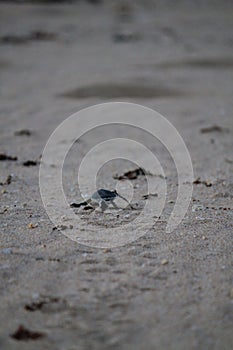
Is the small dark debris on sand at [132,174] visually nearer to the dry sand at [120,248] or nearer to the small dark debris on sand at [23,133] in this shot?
the dry sand at [120,248]

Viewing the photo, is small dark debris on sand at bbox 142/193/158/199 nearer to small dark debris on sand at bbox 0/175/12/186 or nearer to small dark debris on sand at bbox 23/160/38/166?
small dark debris on sand at bbox 0/175/12/186

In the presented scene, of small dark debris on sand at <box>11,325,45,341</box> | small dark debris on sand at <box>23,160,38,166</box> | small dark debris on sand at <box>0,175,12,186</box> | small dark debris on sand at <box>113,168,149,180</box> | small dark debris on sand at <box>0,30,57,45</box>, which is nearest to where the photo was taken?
small dark debris on sand at <box>11,325,45,341</box>

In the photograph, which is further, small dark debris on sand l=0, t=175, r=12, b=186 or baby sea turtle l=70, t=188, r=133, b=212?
small dark debris on sand l=0, t=175, r=12, b=186

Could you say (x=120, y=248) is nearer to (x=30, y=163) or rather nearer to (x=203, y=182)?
(x=203, y=182)

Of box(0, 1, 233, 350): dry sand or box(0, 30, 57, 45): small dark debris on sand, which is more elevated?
box(0, 1, 233, 350): dry sand

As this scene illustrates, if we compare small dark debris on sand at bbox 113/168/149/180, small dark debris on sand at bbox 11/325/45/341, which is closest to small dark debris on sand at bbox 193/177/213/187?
small dark debris on sand at bbox 113/168/149/180

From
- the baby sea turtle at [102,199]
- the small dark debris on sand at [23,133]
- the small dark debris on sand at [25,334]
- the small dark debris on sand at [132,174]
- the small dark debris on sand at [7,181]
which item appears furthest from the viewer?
the small dark debris on sand at [23,133]

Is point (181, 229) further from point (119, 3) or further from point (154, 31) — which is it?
Answer: point (119, 3)

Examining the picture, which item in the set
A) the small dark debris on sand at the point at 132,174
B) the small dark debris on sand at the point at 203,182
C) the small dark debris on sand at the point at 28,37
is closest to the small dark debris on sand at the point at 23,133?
the small dark debris on sand at the point at 132,174

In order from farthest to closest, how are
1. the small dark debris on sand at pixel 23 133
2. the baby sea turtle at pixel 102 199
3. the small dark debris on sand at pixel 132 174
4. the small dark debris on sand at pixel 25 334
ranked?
the small dark debris on sand at pixel 23 133 < the small dark debris on sand at pixel 132 174 < the baby sea turtle at pixel 102 199 < the small dark debris on sand at pixel 25 334
